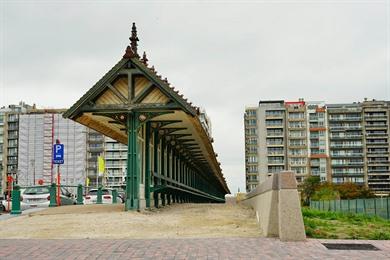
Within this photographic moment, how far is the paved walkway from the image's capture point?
323 inches

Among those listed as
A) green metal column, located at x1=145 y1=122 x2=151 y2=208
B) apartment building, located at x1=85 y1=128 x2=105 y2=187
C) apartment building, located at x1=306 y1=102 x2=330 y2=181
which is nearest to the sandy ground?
green metal column, located at x1=145 y1=122 x2=151 y2=208

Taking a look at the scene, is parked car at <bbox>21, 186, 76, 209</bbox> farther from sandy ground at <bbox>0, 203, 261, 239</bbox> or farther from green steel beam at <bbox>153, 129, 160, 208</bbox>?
sandy ground at <bbox>0, 203, 261, 239</bbox>

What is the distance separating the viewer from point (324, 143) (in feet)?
487

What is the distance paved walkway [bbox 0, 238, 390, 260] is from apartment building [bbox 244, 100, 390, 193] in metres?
138

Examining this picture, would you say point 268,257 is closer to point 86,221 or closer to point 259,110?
point 86,221

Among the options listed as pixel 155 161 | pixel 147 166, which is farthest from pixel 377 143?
pixel 147 166

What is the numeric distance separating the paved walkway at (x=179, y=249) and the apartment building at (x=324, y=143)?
13757 centimetres

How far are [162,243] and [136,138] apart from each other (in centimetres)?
869

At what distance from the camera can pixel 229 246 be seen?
9.04 meters

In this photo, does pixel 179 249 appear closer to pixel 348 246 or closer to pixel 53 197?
pixel 348 246

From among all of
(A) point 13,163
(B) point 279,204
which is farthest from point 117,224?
(A) point 13,163

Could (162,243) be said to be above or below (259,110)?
below

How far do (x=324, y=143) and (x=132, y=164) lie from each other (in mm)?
135970

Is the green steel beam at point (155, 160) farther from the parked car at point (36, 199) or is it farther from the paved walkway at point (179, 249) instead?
the paved walkway at point (179, 249)
